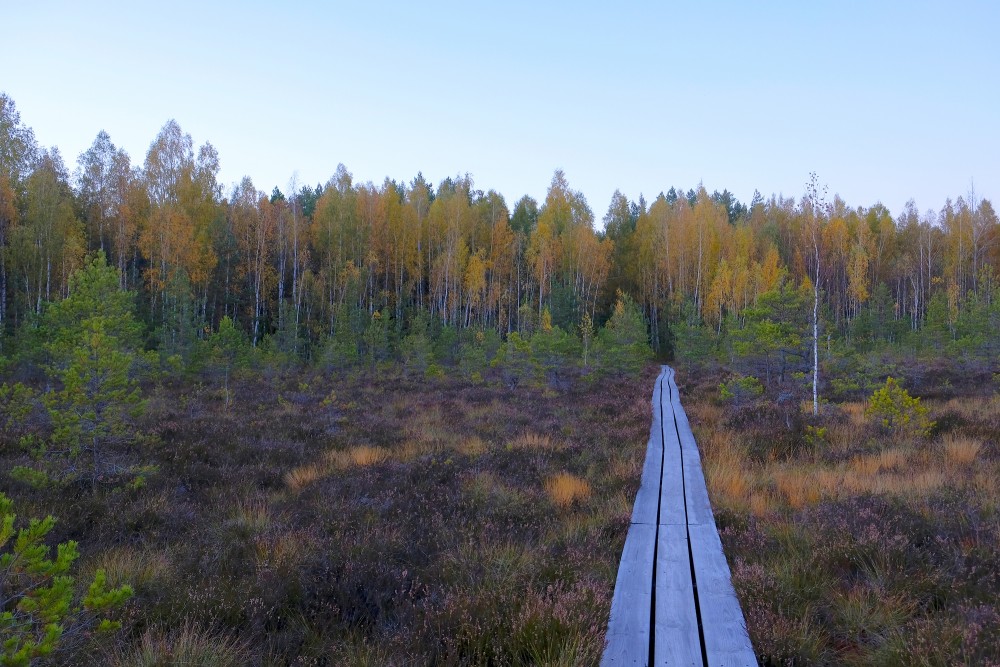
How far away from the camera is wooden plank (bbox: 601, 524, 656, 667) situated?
133 inches

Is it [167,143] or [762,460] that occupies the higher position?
[167,143]

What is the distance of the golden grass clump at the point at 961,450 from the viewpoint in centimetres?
792

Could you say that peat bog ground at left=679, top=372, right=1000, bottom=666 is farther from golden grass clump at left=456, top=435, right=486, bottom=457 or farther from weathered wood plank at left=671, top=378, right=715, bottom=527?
golden grass clump at left=456, top=435, right=486, bottom=457

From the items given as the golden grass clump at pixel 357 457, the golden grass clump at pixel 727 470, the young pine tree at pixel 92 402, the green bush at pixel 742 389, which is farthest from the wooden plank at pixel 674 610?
the green bush at pixel 742 389

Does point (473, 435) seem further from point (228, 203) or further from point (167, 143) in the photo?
point (228, 203)

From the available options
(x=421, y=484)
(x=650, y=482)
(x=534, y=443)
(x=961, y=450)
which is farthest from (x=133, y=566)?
(x=961, y=450)

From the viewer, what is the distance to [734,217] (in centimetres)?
7856

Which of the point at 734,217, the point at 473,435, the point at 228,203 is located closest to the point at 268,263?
the point at 228,203

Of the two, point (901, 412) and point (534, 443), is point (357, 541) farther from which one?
point (901, 412)

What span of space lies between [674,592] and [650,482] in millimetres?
3527

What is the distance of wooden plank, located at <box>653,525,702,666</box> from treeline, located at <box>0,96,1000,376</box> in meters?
21.6

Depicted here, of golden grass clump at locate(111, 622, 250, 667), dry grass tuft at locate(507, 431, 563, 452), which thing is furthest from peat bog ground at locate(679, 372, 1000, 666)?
golden grass clump at locate(111, 622, 250, 667)

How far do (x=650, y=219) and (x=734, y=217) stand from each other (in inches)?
1357

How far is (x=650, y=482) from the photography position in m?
7.63
